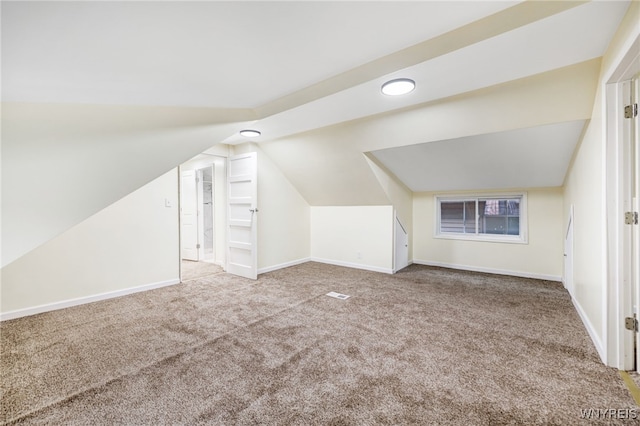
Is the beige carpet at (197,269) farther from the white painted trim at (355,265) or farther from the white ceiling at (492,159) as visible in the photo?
the white ceiling at (492,159)

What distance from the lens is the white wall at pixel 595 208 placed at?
5.25ft

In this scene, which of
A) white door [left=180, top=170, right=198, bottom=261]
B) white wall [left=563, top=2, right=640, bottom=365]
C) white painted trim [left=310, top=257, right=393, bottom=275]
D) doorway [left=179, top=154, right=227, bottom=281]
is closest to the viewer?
white wall [left=563, top=2, right=640, bottom=365]

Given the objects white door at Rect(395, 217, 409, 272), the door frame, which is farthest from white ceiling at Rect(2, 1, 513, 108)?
white door at Rect(395, 217, 409, 272)

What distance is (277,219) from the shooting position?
4762 millimetres

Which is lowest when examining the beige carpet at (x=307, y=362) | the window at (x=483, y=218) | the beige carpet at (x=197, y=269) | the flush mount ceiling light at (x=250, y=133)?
the beige carpet at (x=307, y=362)

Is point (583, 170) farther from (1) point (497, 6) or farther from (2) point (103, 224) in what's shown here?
(2) point (103, 224)

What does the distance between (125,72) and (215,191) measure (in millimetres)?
4021

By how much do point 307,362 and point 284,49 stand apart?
82.0 inches

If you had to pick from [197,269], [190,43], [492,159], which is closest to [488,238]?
[492,159]

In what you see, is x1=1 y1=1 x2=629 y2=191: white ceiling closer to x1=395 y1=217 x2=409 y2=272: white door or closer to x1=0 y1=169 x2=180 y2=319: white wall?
x1=0 y1=169 x2=180 y2=319: white wall

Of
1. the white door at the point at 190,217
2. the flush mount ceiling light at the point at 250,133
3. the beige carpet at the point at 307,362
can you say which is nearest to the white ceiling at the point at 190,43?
the flush mount ceiling light at the point at 250,133

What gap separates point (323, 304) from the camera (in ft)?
9.90

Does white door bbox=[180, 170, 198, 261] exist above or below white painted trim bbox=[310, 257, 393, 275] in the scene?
above

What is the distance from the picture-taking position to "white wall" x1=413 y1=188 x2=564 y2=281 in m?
3.83
